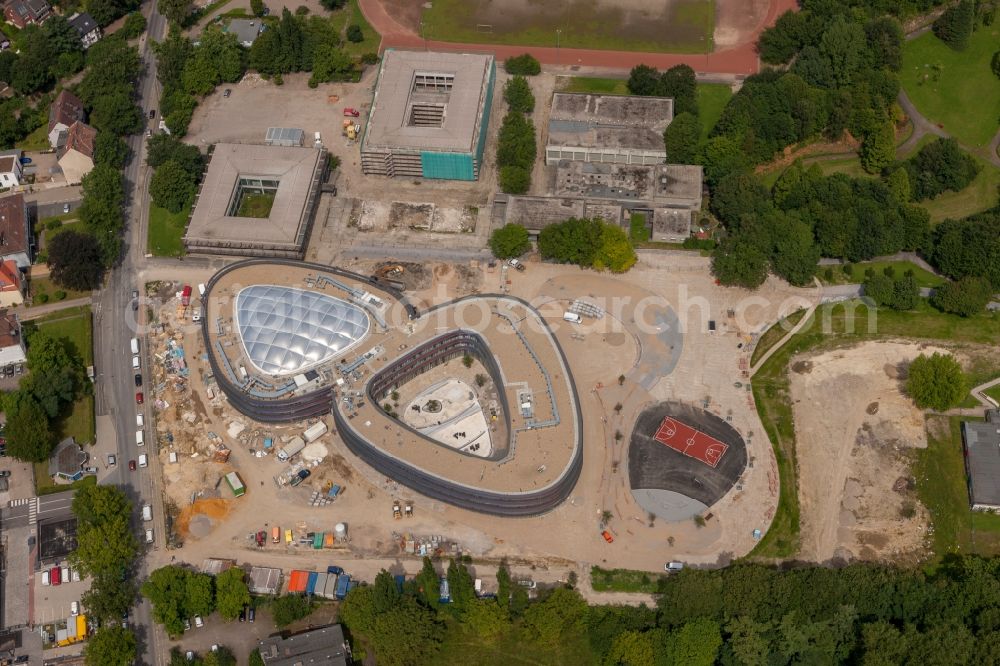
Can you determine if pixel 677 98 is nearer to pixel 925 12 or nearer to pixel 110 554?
pixel 925 12

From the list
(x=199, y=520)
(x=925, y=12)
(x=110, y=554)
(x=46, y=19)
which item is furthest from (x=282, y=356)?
(x=925, y=12)

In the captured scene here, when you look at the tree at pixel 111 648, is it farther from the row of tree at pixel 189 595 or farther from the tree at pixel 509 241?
the tree at pixel 509 241

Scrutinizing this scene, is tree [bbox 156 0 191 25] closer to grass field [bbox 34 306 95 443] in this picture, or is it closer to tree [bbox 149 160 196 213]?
tree [bbox 149 160 196 213]

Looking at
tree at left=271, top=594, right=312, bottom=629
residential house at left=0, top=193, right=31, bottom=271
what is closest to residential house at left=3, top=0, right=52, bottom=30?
residential house at left=0, top=193, right=31, bottom=271

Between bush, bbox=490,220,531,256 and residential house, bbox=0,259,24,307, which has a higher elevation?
bush, bbox=490,220,531,256

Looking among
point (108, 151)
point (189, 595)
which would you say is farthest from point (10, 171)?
point (189, 595)
